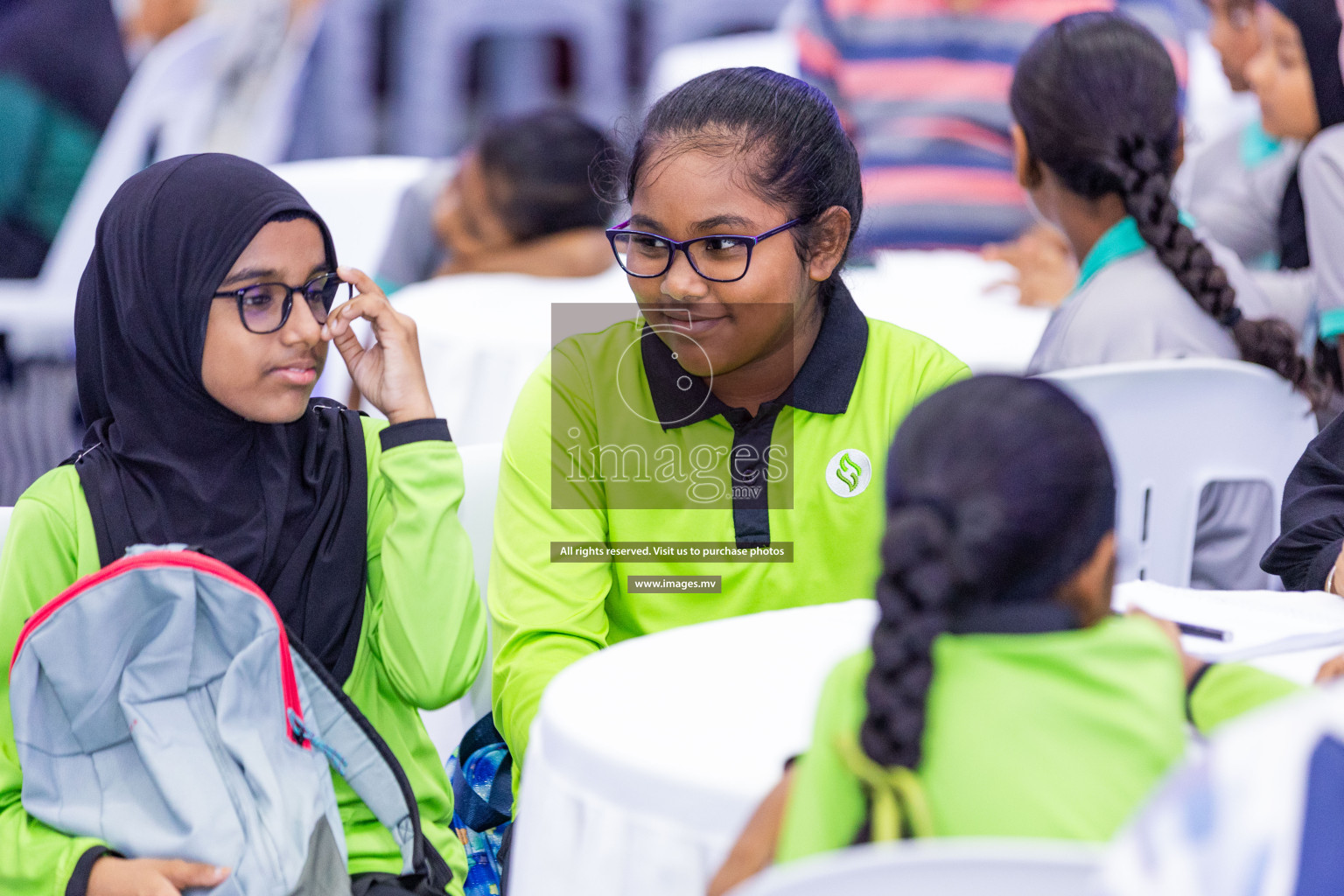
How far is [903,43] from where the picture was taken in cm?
386

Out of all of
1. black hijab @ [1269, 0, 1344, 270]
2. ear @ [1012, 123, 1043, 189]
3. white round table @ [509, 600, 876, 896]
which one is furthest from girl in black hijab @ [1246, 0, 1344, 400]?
white round table @ [509, 600, 876, 896]

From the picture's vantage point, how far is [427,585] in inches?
56.6

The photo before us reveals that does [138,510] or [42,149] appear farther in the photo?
[42,149]

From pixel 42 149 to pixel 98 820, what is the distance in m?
3.19

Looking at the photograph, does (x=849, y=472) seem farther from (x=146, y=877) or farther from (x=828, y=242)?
(x=146, y=877)

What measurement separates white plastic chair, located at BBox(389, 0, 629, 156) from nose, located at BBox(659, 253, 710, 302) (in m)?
4.94

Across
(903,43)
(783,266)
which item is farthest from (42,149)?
(783,266)

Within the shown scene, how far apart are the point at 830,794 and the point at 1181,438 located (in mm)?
1252

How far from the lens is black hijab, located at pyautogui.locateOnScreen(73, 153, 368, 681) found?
142 centimetres

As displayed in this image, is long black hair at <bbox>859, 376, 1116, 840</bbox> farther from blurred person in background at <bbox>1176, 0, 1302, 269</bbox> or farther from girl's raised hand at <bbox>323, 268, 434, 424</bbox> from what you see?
blurred person in background at <bbox>1176, 0, 1302, 269</bbox>

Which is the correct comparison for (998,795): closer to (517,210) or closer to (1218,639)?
(1218,639)

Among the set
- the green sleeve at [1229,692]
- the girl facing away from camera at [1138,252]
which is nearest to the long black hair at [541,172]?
the girl facing away from camera at [1138,252]

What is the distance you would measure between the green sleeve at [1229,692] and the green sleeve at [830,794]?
34 cm

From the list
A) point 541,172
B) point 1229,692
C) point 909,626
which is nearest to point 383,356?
point 909,626
